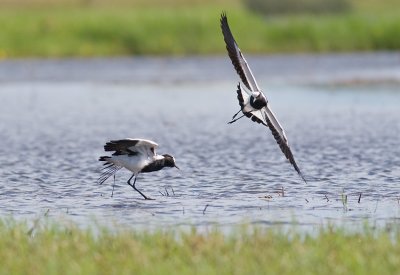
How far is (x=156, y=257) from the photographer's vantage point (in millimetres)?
8516

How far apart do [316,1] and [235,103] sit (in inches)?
1250

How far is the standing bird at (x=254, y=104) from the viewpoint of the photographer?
12.0m

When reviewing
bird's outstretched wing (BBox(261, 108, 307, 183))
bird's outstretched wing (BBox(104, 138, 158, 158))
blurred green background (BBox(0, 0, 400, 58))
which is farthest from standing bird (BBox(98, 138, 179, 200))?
blurred green background (BBox(0, 0, 400, 58))

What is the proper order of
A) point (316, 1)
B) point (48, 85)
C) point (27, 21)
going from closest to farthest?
point (48, 85) → point (27, 21) → point (316, 1)

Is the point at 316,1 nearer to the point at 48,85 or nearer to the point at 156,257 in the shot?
the point at 48,85

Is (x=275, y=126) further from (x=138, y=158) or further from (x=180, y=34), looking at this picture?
(x=180, y=34)

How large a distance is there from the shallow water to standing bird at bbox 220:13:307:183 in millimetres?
618

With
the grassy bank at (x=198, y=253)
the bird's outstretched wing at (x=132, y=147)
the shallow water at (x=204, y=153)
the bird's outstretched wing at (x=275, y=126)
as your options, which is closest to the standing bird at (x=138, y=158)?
the bird's outstretched wing at (x=132, y=147)

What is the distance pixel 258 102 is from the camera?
39.4 feet

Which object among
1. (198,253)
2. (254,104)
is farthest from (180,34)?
(198,253)

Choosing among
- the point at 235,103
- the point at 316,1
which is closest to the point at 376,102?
the point at 235,103

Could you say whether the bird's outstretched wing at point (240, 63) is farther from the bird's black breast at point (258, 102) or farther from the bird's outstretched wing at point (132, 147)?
the bird's outstretched wing at point (132, 147)

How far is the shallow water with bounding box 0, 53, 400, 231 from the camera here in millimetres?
11586

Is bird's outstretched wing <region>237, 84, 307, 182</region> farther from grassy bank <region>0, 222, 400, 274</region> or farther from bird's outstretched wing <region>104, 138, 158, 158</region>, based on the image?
grassy bank <region>0, 222, 400, 274</region>
